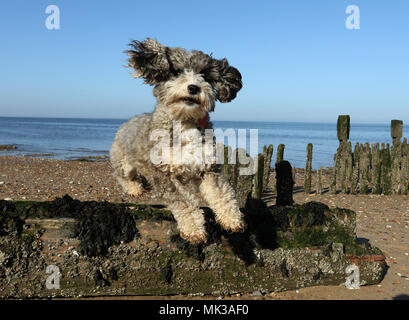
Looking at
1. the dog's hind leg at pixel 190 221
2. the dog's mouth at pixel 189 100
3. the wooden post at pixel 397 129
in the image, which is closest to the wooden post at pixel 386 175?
the wooden post at pixel 397 129

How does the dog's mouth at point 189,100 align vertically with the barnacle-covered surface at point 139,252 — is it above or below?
above

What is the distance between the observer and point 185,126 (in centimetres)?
399

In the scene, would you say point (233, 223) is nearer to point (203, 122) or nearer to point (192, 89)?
point (203, 122)

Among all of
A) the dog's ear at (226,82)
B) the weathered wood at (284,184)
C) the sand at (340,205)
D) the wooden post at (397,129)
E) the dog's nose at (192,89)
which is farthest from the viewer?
the wooden post at (397,129)

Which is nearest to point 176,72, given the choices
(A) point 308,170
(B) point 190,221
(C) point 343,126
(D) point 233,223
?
(B) point 190,221

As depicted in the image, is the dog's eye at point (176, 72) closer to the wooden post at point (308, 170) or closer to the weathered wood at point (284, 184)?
the weathered wood at point (284, 184)

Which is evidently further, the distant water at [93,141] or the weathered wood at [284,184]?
the distant water at [93,141]

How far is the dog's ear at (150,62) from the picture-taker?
3930 mm

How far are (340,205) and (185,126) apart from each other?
843 cm

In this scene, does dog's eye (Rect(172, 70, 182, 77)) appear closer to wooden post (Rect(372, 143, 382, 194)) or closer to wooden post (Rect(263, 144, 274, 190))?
wooden post (Rect(263, 144, 274, 190))

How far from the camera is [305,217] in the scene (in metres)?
5.11

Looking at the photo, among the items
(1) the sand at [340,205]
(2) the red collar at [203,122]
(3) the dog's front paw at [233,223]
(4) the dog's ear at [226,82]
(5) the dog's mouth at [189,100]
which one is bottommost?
(1) the sand at [340,205]

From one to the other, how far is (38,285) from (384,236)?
6748 mm

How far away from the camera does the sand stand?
5.13 meters
